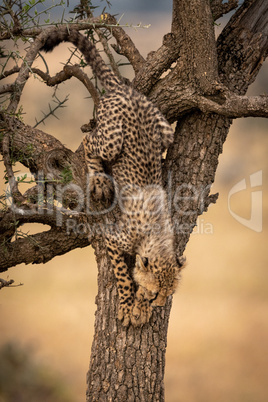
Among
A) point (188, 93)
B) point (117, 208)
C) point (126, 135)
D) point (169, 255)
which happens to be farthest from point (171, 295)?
point (188, 93)

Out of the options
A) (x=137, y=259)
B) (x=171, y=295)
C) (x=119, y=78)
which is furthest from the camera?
(x=119, y=78)

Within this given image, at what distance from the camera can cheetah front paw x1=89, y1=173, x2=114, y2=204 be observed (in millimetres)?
5254

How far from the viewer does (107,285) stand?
518 centimetres

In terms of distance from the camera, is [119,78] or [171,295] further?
[119,78]

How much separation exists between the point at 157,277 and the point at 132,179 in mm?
938

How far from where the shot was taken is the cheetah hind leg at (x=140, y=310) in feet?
16.3

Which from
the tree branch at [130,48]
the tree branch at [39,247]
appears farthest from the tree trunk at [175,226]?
the tree branch at [130,48]

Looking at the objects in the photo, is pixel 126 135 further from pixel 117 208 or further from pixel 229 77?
pixel 229 77

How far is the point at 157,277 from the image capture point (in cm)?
485

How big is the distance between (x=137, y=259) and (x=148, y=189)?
0.67 m

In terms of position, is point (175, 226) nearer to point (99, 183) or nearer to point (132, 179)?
Result: point (132, 179)

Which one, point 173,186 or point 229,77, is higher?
point 229,77

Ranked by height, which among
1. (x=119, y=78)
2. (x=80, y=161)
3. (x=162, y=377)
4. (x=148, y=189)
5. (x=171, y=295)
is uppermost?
(x=119, y=78)

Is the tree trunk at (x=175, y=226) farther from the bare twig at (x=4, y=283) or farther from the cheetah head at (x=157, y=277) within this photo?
the bare twig at (x=4, y=283)
